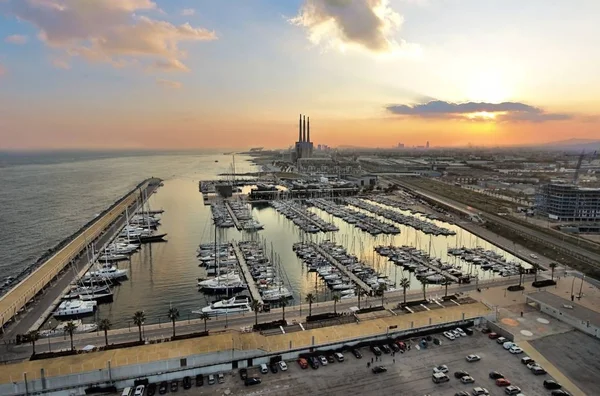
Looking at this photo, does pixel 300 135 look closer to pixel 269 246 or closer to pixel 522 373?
pixel 269 246

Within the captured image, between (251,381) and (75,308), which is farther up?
(251,381)

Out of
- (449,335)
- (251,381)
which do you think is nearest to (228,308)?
(251,381)

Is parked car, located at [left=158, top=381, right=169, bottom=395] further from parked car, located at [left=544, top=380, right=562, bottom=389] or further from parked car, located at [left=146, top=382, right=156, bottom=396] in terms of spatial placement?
parked car, located at [left=544, top=380, right=562, bottom=389]

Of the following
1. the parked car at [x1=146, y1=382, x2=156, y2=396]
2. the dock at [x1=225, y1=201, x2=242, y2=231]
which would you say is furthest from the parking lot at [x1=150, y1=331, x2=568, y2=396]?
the dock at [x1=225, y1=201, x2=242, y2=231]

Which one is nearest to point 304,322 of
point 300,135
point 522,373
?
point 522,373

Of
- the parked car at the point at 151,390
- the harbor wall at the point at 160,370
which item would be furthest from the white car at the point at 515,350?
the parked car at the point at 151,390

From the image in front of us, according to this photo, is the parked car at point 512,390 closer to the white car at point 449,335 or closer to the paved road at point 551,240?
the white car at point 449,335

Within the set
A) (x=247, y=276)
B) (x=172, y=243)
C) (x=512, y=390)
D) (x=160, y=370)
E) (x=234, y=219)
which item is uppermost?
(x=160, y=370)

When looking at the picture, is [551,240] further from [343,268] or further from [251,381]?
[251,381]
